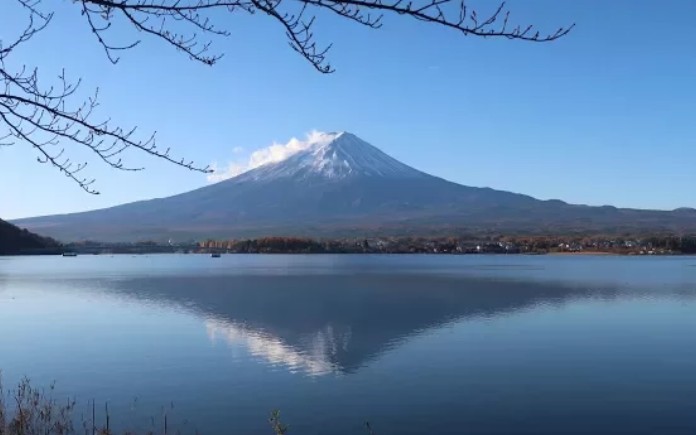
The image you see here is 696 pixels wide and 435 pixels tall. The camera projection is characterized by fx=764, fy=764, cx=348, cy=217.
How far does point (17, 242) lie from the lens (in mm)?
85125

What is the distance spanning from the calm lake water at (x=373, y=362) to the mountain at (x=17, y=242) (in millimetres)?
65009

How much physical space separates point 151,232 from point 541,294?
A: 11591 cm

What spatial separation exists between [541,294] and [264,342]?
14328 mm

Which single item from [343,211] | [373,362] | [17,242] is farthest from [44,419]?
[343,211]

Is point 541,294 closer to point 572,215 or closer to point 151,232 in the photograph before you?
point 151,232

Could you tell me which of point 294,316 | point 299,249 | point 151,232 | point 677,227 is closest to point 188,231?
point 151,232

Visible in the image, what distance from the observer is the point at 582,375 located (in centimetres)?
1059

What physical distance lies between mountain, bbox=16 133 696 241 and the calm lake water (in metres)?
101

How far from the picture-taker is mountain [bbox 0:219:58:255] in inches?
3216

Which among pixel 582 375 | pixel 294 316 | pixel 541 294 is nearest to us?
pixel 582 375

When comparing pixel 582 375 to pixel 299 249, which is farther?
pixel 299 249

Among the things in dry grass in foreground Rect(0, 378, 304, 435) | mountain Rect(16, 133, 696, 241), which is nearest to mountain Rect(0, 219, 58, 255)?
mountain Rect(16, 133, 696, 241)

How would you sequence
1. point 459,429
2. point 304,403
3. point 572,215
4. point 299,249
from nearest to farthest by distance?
point 459,429 < point 304,403 < point 299,249 < point 572,215

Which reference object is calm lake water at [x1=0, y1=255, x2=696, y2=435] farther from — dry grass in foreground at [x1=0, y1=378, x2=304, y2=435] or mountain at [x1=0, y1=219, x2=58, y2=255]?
mountain at [x1=0, y1=219, x2=58, y2=255]
